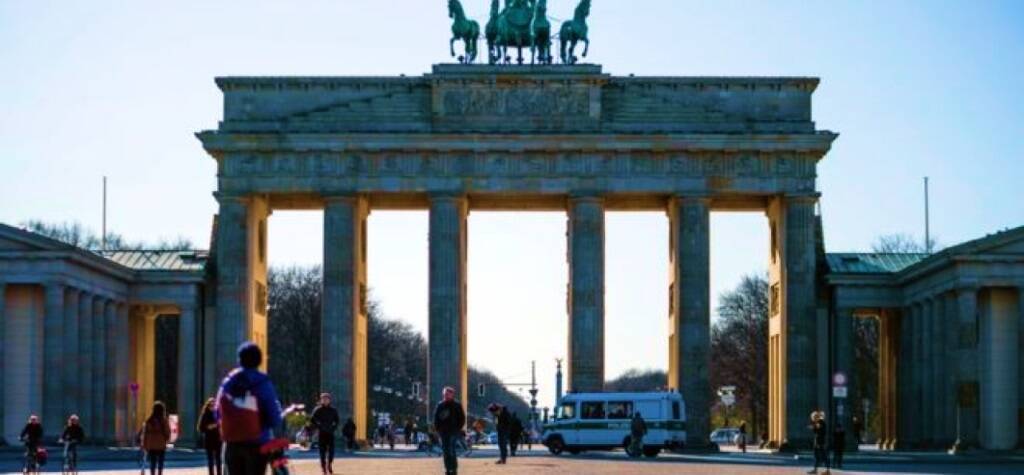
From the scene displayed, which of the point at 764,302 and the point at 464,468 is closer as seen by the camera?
the point at 464,468

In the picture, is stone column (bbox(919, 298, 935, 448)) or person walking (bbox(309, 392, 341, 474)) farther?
stone column (bbox(919, 298, 935, 448))

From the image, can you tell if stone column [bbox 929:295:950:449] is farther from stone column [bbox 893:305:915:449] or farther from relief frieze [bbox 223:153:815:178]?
relief frieze [bbox 223:153:815:178]

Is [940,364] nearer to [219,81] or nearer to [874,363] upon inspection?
[219,81]

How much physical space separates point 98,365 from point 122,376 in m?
4.87

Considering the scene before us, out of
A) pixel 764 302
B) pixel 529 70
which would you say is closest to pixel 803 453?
pixel 529 70

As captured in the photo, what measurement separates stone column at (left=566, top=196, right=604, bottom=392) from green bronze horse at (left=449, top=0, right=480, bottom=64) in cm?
747

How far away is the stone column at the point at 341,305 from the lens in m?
86.7

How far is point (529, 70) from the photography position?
8700cm

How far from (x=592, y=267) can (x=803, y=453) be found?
38.2 ft

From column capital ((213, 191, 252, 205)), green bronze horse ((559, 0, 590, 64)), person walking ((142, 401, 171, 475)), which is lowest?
person walking ((142, 401, 171, 475))

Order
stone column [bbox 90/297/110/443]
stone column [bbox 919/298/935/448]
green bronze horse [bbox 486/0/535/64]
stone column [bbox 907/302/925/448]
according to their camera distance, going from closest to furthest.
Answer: stone column [bbox 919/298/935/448]
stone column [bbox 90/297/110/443]
stone column [bbox 907/302/925/448]
green bronze horse [bbox 486/0/535/64]

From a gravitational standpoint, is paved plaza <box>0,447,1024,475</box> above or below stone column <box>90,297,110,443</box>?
below

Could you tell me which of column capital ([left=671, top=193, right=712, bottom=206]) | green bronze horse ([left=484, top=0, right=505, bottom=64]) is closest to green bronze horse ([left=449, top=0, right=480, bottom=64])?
green bronze horse ([left=484, top=0, right=505, bottom=64])

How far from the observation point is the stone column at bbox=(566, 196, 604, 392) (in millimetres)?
86938
